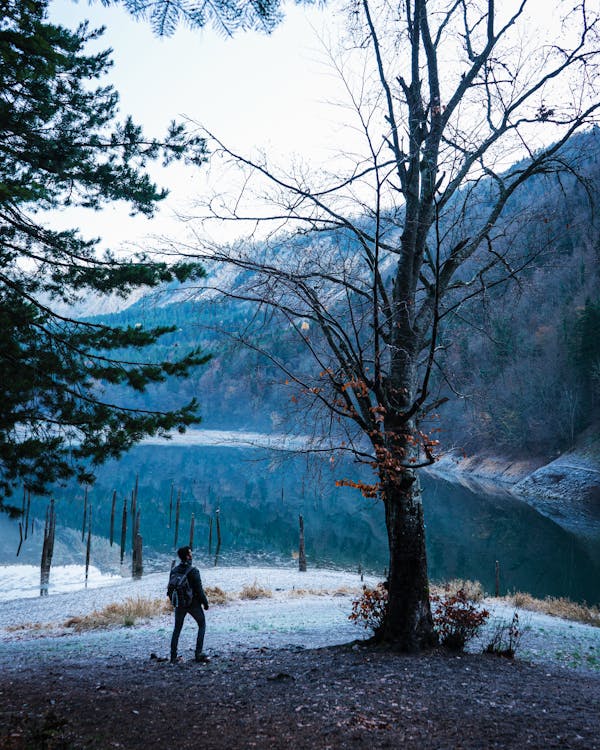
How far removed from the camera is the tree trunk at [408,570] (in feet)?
25.0

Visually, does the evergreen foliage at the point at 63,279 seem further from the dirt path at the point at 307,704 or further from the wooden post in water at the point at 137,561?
the wooden post in water at the point at 137,561

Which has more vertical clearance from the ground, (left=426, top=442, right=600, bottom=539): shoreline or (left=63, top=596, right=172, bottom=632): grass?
(left=426, top=442, right=600, bottom=539): shoreline

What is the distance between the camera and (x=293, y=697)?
5773mm

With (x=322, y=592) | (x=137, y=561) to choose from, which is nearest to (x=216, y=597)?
(x=322, y=592)

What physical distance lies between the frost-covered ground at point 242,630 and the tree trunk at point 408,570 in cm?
189

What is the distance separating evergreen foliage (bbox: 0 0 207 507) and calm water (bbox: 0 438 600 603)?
10.2 feet

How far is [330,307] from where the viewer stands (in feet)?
27.3

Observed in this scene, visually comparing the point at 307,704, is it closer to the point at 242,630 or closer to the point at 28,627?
the point at 242,630

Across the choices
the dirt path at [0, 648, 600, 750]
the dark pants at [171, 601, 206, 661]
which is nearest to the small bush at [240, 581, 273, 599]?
the dark pants at [171, 601, 206, 661]

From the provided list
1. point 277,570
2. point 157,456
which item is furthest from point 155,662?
point 157,456

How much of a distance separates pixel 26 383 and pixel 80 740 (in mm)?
4130

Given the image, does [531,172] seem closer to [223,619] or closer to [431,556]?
[223,619]

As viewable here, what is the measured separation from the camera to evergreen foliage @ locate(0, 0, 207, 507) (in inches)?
288

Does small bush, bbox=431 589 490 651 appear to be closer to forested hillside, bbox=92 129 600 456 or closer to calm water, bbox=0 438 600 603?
forested hillside, bbox=92 129 600 456
